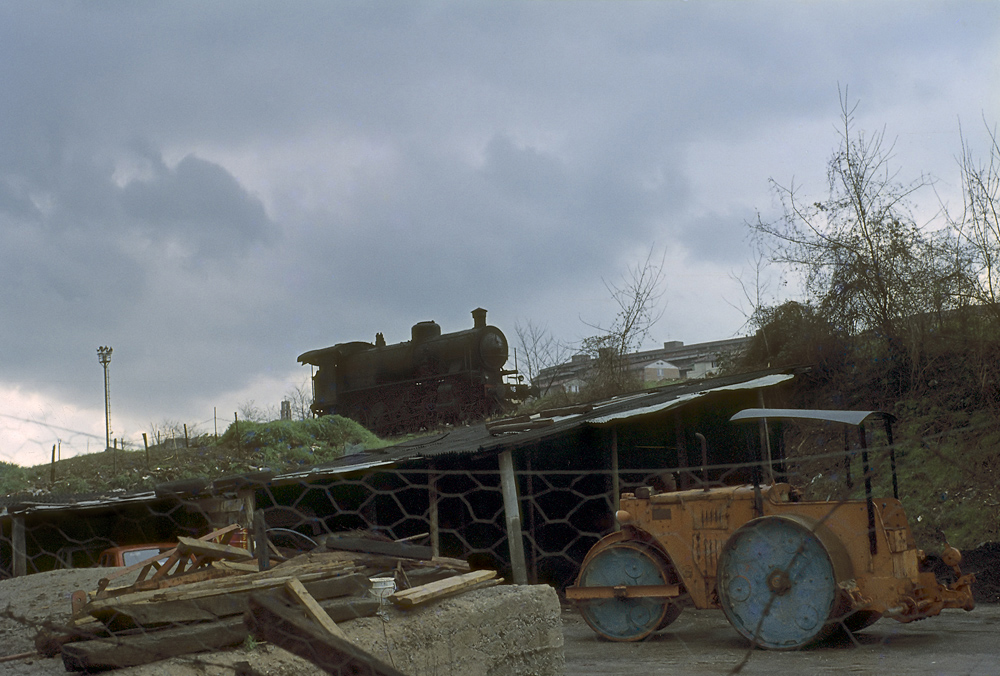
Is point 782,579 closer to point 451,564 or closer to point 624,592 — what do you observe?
point 624,592

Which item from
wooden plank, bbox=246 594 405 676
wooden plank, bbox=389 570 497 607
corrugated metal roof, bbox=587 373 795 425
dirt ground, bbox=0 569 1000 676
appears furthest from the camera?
corrugated metal roof, bbox=587 373 795 425

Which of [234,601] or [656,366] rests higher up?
[656,366]

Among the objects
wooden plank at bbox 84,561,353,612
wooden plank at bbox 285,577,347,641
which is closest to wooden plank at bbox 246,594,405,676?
wooden plank at bbox 285,577,347,641

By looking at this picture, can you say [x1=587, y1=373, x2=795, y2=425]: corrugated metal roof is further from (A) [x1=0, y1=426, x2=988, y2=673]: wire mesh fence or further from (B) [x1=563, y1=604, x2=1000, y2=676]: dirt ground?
(B) [x1=563, y1=604, x2=1000, y2=676]: dirt ground

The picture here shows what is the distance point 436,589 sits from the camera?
4.14m

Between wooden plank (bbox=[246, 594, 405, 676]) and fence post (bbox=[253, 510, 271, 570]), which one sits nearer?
wooden plank (bbox=[246, 594, 405, 676])

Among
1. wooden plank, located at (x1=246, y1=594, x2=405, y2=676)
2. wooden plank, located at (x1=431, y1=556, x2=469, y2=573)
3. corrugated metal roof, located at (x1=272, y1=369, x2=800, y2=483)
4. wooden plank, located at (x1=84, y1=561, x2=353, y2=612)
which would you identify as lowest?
wooden plank, located at (x1=431, y1=556, x2=469, y2=573)

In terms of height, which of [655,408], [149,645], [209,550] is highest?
[655,408]

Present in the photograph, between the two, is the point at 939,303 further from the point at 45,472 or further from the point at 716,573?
the point at 45,472

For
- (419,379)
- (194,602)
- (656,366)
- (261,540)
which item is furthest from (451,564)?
(656,366)

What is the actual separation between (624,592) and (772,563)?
1.50 m

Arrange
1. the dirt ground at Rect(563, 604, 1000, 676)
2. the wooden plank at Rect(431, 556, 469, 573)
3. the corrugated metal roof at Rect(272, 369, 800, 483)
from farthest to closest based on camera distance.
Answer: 1. the corrugated metal roof at Rect(272, 369, 800, 483)
2. the dirt ground at Rect(563, 604, 1000, 676)
3. the wooden plank at Rect(431, 556, 469, 573)

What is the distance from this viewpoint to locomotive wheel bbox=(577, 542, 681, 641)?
763 centimetres

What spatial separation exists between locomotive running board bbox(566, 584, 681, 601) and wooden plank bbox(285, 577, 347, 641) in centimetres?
458
